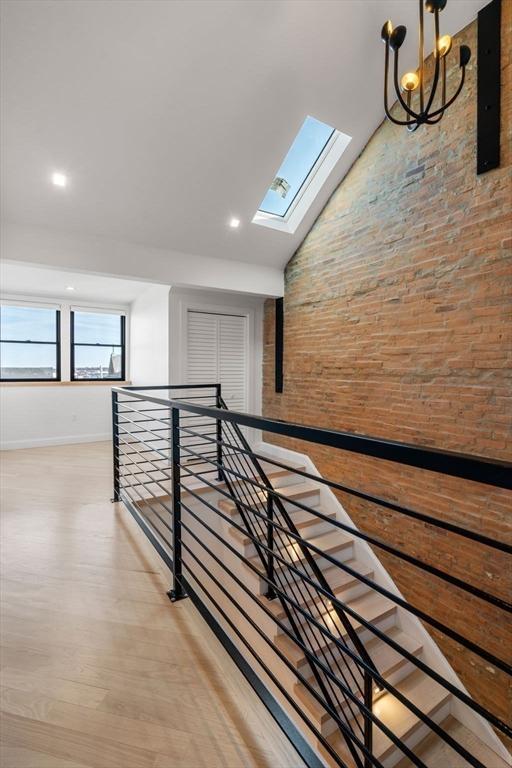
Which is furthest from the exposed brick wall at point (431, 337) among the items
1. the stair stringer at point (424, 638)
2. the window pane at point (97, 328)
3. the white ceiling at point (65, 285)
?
the window pane at point (97, 328)

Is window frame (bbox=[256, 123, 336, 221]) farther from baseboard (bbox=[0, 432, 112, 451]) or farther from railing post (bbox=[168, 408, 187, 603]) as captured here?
baseboard (bbox=[0, 432, 112, 451])

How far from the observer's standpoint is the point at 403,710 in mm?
2717

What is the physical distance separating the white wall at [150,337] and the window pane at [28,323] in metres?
1.28

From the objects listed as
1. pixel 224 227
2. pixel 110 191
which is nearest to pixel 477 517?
pixel 224 227

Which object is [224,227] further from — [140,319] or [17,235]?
[140,319]

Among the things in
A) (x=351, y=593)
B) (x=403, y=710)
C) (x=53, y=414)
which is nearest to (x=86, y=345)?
(x=53, y=414)

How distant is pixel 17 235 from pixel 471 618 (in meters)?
4.63

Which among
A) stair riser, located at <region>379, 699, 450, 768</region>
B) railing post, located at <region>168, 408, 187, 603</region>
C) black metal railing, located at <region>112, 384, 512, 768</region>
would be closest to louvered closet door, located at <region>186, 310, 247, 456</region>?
black metal railing, located at <region>112, 384, 512, 768</region>

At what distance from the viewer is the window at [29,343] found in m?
5.53

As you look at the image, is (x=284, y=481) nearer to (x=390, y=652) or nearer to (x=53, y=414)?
(x=390, y=652)

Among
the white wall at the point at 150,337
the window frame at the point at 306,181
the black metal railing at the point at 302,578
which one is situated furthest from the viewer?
the white wall at the point at 150,337

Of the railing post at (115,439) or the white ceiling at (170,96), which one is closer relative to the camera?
the white ceiling at (170,96)

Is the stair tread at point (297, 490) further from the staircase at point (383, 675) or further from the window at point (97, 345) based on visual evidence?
the window at point (97, 345)

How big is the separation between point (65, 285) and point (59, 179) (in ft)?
8.70
